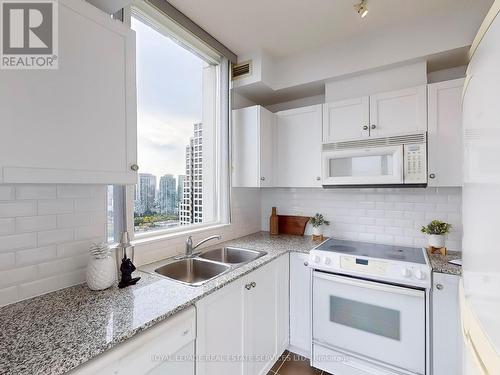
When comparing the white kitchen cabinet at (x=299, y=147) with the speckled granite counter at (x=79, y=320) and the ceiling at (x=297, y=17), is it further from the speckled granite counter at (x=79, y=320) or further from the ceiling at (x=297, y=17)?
the speckled granite counter at (x=79, y=320)

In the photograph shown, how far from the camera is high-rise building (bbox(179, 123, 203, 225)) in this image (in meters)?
2.18

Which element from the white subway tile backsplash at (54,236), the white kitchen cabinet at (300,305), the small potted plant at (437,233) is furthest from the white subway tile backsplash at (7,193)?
the small potted plant at (437,233)

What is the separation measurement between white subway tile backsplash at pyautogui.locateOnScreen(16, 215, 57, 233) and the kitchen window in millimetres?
422

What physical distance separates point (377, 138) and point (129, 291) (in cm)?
202

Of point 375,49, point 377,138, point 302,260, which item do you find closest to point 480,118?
point 377,138

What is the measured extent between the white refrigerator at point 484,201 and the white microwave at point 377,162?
1.28 meters

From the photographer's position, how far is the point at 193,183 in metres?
2.27

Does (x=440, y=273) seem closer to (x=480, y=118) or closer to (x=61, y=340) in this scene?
(x=480, y=118)

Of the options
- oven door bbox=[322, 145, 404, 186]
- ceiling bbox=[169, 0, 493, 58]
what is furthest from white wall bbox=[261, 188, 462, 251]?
ceiling bbox=[169, 0, 493, 58]

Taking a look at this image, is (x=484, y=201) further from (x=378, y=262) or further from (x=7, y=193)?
(x=7, y=193)

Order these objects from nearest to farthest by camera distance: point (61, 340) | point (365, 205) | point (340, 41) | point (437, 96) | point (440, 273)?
point (61, 340) < point (440, 273) < point (437, 96) < point (340, 41) < point (365, 205)

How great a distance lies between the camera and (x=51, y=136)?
94cm

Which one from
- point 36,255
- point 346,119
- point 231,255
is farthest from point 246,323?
point 346,119

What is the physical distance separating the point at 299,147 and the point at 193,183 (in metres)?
1.07
